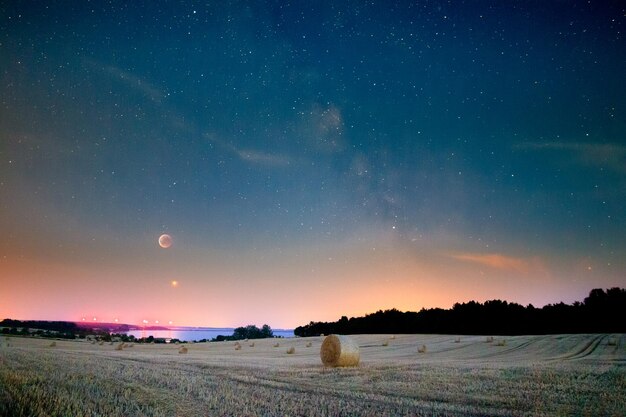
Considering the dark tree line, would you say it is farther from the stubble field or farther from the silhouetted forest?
the stubble field

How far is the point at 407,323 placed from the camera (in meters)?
73.8

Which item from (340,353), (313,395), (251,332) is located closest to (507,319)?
(251,332)

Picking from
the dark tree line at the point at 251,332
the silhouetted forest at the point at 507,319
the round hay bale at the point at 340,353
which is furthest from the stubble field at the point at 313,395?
the dark tree line at the point at 251,332

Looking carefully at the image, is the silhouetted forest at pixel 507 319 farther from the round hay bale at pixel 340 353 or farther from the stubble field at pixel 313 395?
the stubble field at pixel 313 395

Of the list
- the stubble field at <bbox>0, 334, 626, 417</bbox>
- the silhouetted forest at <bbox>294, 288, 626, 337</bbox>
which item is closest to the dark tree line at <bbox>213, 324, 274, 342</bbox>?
the silhouetted forest at <bbox>294, 288, 626, 337</bbox>

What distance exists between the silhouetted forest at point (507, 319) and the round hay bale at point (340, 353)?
48.5 m

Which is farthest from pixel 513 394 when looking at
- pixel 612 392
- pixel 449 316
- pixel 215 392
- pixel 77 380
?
pixel 449 316

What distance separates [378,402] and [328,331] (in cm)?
8224

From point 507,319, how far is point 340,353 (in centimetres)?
5470

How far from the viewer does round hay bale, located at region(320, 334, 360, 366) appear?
18.9m

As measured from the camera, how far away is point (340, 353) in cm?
1902

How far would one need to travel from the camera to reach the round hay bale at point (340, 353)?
18.9m

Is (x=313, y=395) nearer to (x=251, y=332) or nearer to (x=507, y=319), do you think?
(x=507, y=319)

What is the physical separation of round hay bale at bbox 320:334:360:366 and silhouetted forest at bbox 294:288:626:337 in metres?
48.5
